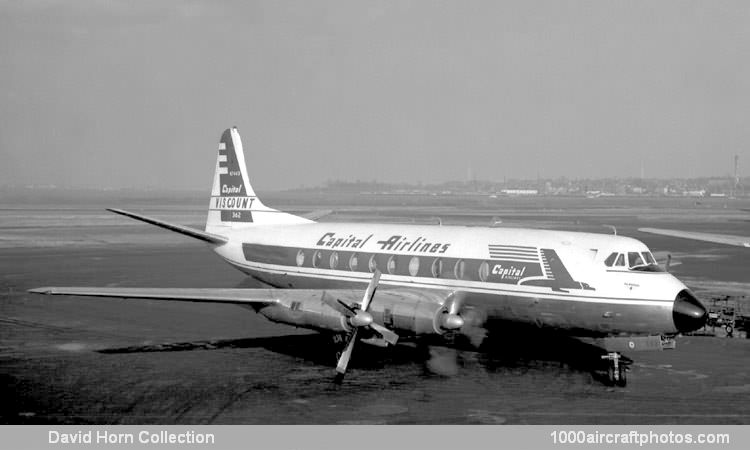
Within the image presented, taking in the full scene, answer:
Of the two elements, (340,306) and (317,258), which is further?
(317,258)

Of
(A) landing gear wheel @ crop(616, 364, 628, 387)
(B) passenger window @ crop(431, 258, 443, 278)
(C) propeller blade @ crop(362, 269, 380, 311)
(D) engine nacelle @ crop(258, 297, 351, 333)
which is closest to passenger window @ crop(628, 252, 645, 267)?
(A) landing gear wheel @ crop(616, 364, 628, 387)

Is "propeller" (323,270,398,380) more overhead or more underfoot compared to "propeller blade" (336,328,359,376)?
more overhead

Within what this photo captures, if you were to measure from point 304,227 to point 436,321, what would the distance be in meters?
7.79

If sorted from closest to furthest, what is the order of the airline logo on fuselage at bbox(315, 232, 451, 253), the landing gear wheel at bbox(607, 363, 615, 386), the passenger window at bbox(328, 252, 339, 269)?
the landing gear wheel at bbox(607, 363, 615, 386), the airline logo on fuselage at bbox(315, 232, 451, 253), the passenger window at bbox(328, 252, 339, 269)

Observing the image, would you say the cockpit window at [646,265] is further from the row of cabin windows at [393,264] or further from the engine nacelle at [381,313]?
the engine nacelle at [381,313]

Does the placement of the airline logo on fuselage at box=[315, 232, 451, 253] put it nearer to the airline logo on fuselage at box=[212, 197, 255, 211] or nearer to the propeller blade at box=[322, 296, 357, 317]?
the propeller blade at box=[322, 296, 357, 317]

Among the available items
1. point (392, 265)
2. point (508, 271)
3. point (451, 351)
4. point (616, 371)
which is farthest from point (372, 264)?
point (616, 371)

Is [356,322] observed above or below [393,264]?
below

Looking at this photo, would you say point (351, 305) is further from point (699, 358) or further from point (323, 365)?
point (699, 358)

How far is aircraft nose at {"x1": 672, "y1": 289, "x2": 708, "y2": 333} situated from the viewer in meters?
15.6

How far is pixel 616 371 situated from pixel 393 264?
6.04 meters

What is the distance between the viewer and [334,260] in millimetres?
Result: 21344

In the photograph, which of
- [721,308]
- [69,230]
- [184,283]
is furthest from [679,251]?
[69,230]

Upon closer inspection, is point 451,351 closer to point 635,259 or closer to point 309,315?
point 309,315
